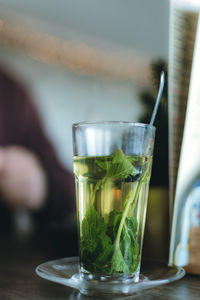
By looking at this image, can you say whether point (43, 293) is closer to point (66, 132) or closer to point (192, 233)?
point (192, 233)

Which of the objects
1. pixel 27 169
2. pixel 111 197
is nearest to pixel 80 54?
pixel 27 169

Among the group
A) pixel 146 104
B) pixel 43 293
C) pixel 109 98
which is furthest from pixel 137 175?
pixel 109 98

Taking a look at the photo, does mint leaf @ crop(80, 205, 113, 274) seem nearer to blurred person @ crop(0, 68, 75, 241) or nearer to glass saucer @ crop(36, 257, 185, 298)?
A: glass saucer @ crop(36, 257, 185, 298)

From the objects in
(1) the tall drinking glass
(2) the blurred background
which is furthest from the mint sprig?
(2) the blurred background

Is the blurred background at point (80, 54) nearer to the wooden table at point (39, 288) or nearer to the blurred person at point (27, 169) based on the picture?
the blurred person at point (27, 169)

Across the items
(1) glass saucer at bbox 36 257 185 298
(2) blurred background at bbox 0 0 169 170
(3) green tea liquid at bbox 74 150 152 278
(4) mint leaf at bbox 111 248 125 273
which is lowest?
(1) glass saucer at bbox 36 257 185 298

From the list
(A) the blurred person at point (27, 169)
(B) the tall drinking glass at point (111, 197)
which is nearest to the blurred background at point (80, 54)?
(A) the blurred person at point (27, 169)
